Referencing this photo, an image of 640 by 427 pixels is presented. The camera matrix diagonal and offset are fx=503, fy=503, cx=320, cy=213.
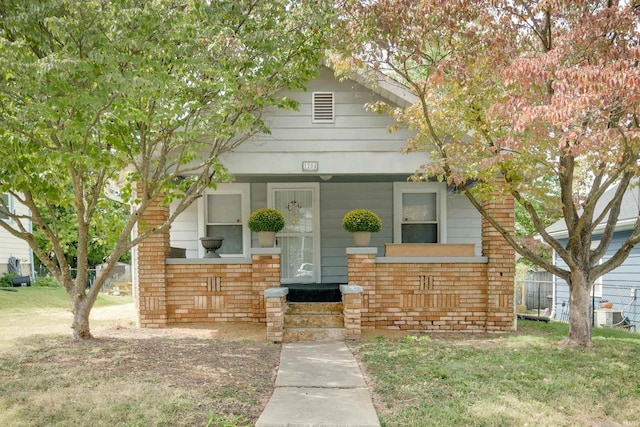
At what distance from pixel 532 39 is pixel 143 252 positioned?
22.6 feet

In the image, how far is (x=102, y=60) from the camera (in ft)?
17.1

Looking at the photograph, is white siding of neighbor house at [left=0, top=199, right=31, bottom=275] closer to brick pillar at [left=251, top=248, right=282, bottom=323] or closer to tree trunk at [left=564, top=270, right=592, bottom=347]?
brick pillar at [left=251, top=248, right=282, bottom=323]

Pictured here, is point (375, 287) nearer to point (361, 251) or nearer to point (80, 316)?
point (361, 251)

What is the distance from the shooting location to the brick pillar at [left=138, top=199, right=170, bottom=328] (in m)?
8.44

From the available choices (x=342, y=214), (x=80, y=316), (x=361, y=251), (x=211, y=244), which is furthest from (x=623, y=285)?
(x=80, y=316)

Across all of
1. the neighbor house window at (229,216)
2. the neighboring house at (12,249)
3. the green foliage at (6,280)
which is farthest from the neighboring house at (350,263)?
the neighboring house at (12,249)

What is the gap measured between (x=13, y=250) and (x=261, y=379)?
17.4 meters

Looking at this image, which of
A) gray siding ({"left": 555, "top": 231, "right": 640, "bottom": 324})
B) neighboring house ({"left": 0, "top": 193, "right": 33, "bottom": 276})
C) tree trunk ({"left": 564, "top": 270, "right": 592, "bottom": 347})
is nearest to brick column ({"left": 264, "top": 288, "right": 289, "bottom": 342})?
tree trunk ({"left": 564, "top": 270, "right": 592, "bottom": 347})

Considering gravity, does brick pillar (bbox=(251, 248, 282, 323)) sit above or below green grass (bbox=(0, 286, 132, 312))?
above

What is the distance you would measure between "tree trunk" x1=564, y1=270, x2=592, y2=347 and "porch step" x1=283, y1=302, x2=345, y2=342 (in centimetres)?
327

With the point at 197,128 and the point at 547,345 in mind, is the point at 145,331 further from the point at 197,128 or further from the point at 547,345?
the point at 547,345

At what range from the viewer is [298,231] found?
10.2 m

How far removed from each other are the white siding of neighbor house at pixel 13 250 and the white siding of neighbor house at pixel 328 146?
13132 mm

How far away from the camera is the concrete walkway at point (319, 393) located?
4.20 m
